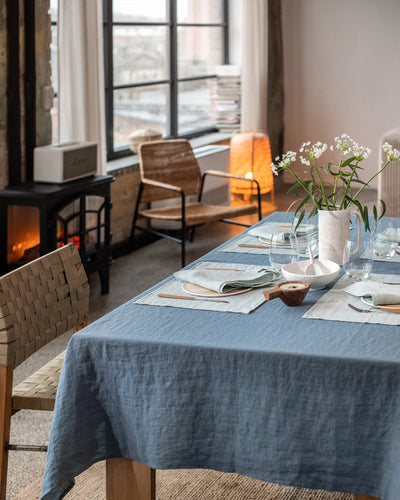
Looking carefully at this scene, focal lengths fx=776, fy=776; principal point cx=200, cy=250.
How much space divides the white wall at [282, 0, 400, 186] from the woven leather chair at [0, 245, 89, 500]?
6413mm

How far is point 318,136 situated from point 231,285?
666cm

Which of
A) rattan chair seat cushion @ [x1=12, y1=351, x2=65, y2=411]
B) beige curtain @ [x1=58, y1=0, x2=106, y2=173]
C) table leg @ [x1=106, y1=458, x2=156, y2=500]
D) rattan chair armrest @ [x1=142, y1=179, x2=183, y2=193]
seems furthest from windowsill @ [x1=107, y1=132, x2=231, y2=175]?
table leg @ [x1=106, y1=458, x2=156, y2=500]

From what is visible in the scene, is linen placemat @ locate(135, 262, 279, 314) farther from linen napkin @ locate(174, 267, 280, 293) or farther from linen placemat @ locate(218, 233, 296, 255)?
linen placemat @ locate(218, 233, 296, 255)

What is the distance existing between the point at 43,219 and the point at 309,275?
87.2 inches

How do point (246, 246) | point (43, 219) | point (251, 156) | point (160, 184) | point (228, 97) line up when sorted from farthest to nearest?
point (228, 97) < point (251, 156) < point (160, 184) < point (43, 219) < point (246, 246)

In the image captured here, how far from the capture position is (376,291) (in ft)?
Result: 6.61

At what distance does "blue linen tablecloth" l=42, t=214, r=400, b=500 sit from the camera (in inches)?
65.0

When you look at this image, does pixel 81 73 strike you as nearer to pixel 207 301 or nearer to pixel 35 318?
pixel 35 318

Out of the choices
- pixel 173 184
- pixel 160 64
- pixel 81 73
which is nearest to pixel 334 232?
pixel 81 73

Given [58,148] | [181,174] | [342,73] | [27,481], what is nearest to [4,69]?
[58,148]

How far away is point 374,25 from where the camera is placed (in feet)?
26.4

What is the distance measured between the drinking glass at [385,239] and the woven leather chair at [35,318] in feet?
3.06

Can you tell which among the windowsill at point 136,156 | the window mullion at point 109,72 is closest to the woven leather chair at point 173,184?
the windowsill at point 136,156

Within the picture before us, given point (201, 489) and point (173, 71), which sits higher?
point (173, 71)
